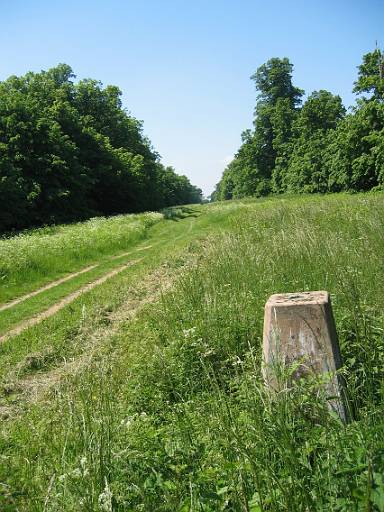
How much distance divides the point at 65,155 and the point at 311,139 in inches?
1098

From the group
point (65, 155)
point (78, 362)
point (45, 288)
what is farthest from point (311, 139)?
point (78, 362)

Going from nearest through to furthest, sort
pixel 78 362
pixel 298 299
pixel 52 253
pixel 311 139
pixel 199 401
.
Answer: pixel 298 299 → pixel 199 401 → pixel 78 362 → pixel 52 253 → pixel 311 139

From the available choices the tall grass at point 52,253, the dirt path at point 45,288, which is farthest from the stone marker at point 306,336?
the tall grass at point 52,253

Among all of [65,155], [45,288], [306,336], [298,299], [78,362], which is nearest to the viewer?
[306,336]

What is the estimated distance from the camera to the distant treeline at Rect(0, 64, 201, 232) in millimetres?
38066

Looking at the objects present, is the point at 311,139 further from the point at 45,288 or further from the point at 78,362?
the point at 78,362

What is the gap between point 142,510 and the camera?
272cm

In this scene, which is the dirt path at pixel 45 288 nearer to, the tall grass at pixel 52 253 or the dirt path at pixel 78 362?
the tall grass at pixel 52 253

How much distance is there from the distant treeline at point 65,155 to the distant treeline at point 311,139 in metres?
16.3

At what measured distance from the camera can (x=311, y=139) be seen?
5541 cm

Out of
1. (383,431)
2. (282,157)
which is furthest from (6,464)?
(282,157)

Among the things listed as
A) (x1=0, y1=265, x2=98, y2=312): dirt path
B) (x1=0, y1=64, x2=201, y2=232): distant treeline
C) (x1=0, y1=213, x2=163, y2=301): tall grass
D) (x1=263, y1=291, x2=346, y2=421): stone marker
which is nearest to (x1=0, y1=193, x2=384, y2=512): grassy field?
(x1=263, y1=291, x2=346, y2=421): stone marker

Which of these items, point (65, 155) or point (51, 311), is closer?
point (51, 311)

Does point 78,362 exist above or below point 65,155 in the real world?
below
